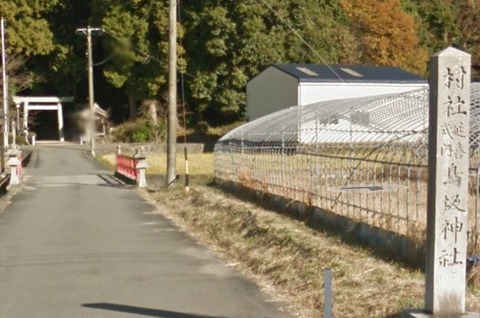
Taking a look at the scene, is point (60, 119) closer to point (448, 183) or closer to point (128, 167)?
point (128, 167)

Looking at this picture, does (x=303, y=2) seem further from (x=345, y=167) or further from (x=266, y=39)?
(x=345, y=167)

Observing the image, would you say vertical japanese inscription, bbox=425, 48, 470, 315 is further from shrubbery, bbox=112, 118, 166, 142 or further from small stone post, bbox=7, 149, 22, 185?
shrubbery, bbox=112, 118, 166, 142

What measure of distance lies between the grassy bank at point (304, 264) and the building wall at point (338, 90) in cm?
2440

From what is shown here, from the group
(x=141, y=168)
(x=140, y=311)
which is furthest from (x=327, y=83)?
(x=140, y=311)

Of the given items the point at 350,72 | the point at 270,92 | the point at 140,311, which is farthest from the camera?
the point at 270,92

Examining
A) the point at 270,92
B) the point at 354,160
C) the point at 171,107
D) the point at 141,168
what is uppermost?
the point at 270,92

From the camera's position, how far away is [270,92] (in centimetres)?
4381

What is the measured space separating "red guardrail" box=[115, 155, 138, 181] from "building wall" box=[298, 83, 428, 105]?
1275cm

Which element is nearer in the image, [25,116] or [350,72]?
[350,72]

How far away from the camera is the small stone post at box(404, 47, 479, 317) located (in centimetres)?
624

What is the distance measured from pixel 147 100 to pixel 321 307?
45704 mm

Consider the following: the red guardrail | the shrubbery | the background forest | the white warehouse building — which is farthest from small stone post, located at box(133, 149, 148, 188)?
the shrubbery

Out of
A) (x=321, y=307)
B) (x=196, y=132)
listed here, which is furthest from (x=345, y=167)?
(x=196, y=132)

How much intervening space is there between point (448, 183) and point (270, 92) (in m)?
Result: 37.8
